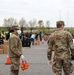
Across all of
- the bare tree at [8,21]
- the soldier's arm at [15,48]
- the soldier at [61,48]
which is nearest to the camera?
the soldier at [61,48]

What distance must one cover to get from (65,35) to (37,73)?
4.86m

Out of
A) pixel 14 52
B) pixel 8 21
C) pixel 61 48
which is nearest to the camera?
pixel 61 48

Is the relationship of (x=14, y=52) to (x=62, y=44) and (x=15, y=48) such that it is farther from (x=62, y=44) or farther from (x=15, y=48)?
(x=62, y=44)

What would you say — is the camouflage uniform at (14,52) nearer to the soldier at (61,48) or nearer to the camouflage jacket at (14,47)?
the camouflage jacket at (14,47)

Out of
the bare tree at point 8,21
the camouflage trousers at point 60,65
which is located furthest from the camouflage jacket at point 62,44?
the bare tree at point 8,21

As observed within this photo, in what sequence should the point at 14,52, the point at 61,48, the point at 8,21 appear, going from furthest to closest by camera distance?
the point at 8,21
the point at 14,52
the point at 61,48

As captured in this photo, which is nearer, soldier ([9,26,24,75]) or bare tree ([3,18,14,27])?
soldier ([9,26,24,75])

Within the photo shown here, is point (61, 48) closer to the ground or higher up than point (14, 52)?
higher up

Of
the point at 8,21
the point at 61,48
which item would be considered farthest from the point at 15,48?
the point at 8,21

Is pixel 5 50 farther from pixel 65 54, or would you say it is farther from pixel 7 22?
pixel 7 22

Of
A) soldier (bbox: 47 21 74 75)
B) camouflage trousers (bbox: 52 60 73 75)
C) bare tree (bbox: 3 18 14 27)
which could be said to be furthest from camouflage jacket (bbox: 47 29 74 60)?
bare tree (bbox: 3 18 14 27)

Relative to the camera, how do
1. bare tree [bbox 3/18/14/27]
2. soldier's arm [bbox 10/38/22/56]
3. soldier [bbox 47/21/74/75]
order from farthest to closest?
bare tree [bbox 3/18/14/27] < soldier's arm [bbox 10/38/22/56] < soldier [bbox 47/21/74/75]

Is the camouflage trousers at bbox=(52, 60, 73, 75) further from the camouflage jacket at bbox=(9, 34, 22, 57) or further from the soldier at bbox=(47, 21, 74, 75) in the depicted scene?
the camouflage jacket at bbox=(9, 34, 22, 57)

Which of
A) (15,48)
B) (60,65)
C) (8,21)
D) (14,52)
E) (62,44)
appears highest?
(62,44)
